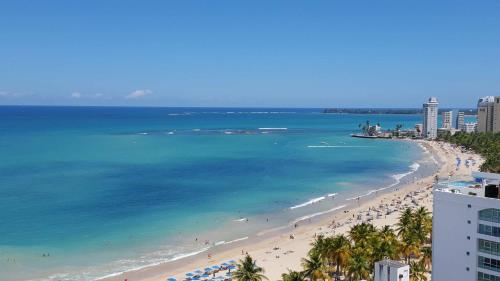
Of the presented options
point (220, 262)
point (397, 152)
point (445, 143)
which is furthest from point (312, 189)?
point (445, 143)

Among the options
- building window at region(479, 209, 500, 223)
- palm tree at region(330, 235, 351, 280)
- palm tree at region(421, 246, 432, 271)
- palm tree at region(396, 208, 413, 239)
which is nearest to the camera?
building window at region(479, 209, 500, 223)

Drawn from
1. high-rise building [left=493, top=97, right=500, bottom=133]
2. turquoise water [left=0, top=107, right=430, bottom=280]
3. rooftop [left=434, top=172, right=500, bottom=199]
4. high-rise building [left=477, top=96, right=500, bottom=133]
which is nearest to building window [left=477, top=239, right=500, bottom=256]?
rooftop [left=434, top=172, right=500, bottom=199]

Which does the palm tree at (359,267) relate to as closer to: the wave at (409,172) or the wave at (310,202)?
the wave at (310,202)

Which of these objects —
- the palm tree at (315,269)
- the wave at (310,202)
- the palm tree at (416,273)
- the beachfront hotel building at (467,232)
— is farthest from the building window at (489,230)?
the wave at (310,202)

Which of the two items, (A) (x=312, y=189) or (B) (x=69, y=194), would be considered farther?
(A) (x=312, y=189)

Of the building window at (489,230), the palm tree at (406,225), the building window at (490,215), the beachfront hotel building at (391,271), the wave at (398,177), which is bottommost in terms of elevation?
the wave at (398,177)

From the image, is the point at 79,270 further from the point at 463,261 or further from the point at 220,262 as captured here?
the point at 463,261

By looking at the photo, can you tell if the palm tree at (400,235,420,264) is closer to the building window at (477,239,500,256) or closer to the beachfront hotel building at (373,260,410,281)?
the building window at (477,239,500,256)
